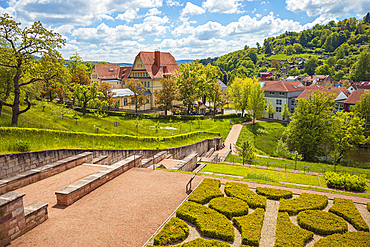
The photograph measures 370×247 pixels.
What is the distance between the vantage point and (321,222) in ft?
32.0

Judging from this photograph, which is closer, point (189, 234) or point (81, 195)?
point (189, 234)

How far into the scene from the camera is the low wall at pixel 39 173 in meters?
11.2

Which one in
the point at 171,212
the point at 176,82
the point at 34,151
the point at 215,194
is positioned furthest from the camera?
the point at 176,82

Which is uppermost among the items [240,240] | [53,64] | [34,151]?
[53,64]

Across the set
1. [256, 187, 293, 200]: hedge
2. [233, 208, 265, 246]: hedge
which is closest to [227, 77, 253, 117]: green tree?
[256, 187, 293, 200]: hedge

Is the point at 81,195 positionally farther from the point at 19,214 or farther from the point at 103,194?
the point at 19,214

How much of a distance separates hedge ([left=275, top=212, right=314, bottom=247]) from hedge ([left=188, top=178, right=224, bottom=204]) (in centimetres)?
326

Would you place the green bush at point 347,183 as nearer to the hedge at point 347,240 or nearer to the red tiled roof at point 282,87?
the hedge at point 347,240

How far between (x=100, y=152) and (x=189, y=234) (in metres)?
11.3

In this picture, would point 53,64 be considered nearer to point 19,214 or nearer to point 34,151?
point 34,151

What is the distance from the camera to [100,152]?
1798 centimetres

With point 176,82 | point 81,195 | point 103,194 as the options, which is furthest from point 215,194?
point 176,82

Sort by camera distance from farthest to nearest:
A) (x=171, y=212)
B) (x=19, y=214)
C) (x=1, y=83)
A: (x=1, y=83) → (x=171, y=212) → (x=19, y=214)

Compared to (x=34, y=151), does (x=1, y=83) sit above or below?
above
